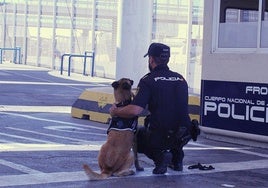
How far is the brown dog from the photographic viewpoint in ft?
27.3

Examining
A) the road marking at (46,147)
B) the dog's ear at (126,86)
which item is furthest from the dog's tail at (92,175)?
the road marking at (46,147)

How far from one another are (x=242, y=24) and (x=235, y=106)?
1472 millimetres

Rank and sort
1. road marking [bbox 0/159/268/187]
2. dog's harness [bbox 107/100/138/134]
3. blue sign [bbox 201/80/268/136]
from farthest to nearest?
blue sign [bbox 201/80/268/136] → dog's harness [bbox 107/100/138/134] → road marking [bbox 0/159/268/187]

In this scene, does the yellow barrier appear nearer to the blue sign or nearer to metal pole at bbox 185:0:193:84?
the blue sign

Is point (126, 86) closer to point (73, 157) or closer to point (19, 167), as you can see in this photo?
point (19, 167)

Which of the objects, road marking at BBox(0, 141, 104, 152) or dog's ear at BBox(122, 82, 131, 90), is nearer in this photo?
dog's ear at BBox(122, 82, 131, 90)

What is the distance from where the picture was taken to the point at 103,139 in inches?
485

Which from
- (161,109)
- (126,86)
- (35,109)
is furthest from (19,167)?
(35,109)

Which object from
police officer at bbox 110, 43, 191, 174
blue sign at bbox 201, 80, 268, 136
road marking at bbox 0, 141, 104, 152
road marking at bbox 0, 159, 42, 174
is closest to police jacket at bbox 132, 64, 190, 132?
police officer at bbox 110, 43, 191, 174

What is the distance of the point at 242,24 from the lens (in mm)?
12352

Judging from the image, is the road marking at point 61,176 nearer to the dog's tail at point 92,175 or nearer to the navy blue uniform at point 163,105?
the dog's tail at point 92,175

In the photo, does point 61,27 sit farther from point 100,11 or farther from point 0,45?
point 0,45

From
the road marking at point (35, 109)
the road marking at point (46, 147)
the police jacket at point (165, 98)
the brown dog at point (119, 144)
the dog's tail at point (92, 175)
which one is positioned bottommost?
the road marking at point (35, 109)

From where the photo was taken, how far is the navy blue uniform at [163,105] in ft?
28.3
